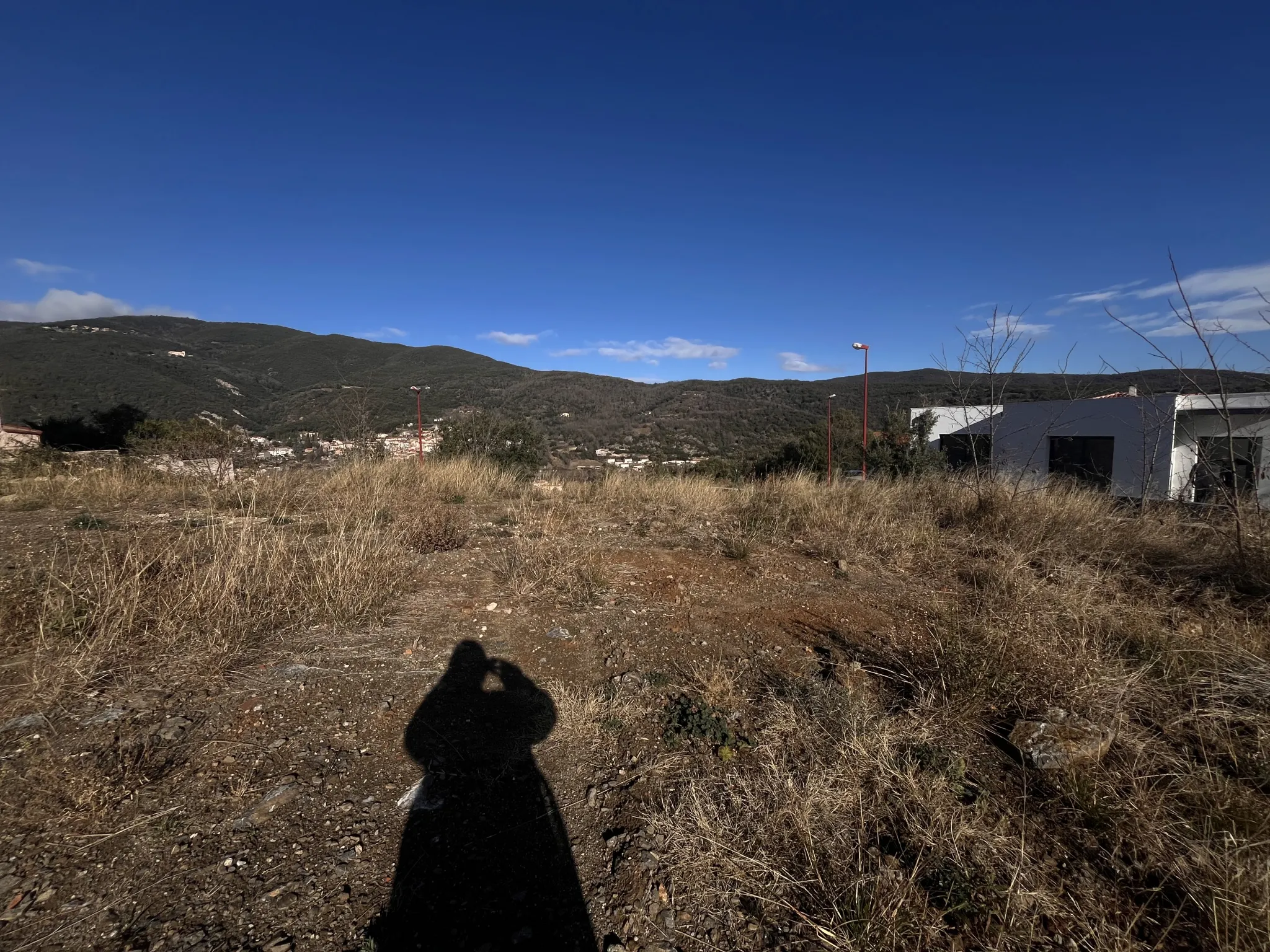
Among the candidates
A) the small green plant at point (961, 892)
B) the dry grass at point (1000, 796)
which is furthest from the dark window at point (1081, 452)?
the small green plant at point (961, 892)

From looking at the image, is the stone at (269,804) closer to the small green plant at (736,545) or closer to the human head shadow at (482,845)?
the human head shadow at (482,845)

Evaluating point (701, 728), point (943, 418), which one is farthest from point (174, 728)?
point (943, 418)

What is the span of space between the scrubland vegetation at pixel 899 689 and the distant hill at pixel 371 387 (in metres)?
3.20

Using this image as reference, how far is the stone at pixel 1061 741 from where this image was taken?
2.02 meters

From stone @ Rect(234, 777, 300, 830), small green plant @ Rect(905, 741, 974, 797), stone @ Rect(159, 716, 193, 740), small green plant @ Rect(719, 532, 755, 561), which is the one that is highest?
small green plant @ Rect(719, 532, 755, 561)

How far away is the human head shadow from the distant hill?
Result: 6.82m

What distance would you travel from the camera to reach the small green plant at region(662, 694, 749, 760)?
7.36 ft

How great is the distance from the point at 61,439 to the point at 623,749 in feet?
46.7

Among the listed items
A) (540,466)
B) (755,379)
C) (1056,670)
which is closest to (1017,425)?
(540,466)

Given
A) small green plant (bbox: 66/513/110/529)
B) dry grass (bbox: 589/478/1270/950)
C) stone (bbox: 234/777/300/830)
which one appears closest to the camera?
dry grass (bbox: 589/478/1270/950)

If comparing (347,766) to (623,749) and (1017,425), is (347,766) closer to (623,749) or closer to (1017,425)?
(623,749)

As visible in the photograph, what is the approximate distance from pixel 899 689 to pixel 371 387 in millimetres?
10848

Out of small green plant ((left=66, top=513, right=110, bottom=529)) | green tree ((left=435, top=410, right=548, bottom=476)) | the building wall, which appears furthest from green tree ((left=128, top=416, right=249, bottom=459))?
the building wall

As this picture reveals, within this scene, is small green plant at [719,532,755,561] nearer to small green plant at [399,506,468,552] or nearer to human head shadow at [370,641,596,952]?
small green plant at [399,506,468,552]
